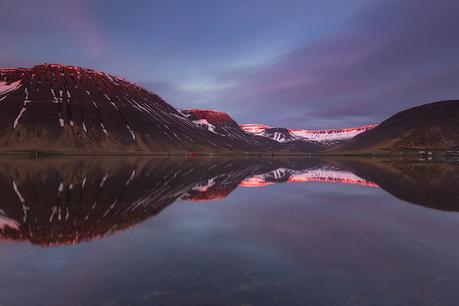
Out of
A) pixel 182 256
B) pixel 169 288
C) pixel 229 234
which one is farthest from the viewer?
pixel 229 234

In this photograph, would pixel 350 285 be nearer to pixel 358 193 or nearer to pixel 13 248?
pixel 13 248

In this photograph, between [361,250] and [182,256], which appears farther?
[361,250]

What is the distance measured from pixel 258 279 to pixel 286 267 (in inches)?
63.7

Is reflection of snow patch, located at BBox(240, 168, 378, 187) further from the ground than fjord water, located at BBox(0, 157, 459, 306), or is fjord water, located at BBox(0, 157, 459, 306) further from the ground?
reflection of snow patch, located at BBox(240, 168, 378, 187)

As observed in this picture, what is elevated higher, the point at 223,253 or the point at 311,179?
the point at 311,179

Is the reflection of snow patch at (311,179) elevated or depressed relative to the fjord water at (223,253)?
elevated

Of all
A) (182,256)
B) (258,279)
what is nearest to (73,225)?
(182,256)

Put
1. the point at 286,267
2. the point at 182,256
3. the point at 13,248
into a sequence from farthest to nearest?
1. the point at 13,248
2. the point at 182,256
3. the point at 286,267

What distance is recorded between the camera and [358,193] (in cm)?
3641

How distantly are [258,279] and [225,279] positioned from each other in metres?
1.12

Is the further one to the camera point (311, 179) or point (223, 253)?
point (311, 179)

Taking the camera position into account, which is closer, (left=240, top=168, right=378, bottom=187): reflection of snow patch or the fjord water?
the fjord water

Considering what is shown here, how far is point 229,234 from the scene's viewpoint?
18141 millimetres

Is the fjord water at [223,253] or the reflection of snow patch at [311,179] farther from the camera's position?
the reflection of snow patch at [311,179]
